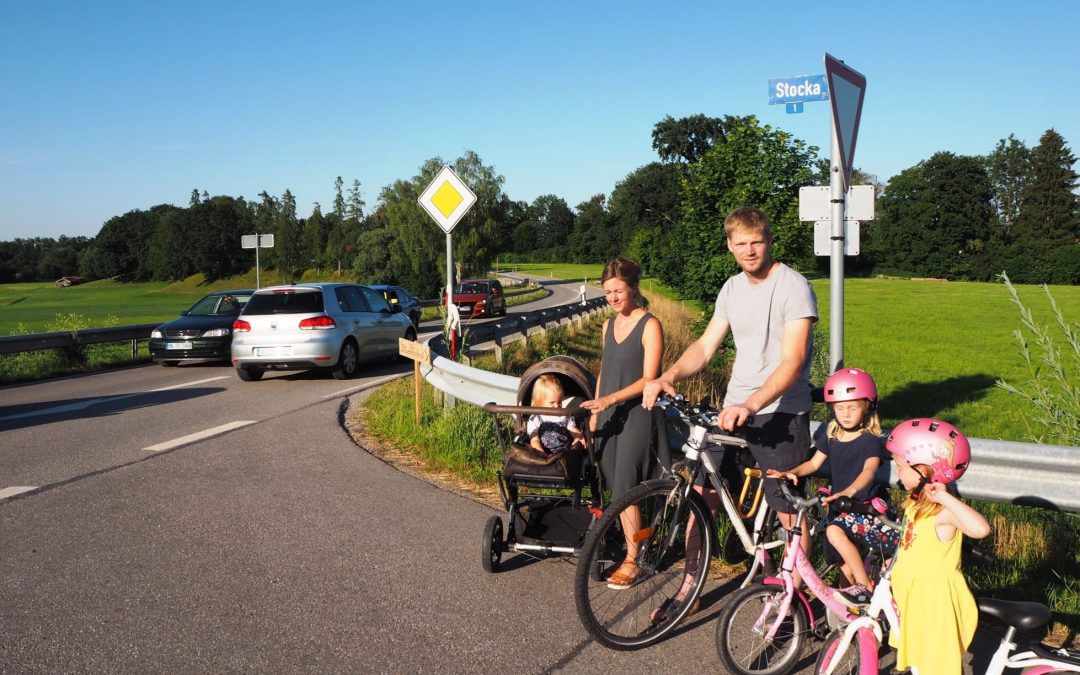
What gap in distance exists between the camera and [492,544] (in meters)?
4.88

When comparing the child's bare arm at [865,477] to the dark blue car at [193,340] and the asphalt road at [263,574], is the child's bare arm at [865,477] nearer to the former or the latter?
the asphalt road at [263,574]

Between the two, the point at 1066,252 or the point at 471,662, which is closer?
the point at 471,662

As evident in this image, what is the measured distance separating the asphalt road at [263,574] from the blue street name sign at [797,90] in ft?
11.3

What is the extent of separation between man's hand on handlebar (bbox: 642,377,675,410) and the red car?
33026 millimetres

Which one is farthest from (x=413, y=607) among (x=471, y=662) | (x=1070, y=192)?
(x=1070, y=192)

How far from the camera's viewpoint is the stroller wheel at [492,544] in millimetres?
4879

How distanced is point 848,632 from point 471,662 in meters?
1.52

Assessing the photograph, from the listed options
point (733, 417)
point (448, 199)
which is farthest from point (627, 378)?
point (448, 199)

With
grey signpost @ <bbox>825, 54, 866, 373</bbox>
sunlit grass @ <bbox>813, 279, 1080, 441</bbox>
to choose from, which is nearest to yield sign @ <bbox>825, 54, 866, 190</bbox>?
grey signpost @ <bbox>825, 54, 866, 373</bbox>

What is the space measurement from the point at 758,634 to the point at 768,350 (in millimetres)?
1219

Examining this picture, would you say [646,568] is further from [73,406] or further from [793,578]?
[73,406]

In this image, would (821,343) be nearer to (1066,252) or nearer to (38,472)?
(38,472)

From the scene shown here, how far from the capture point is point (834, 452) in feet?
12.9

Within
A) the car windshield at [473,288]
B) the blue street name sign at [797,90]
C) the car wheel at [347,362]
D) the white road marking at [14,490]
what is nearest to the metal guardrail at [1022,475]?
the blue street name sign at [797,90]
